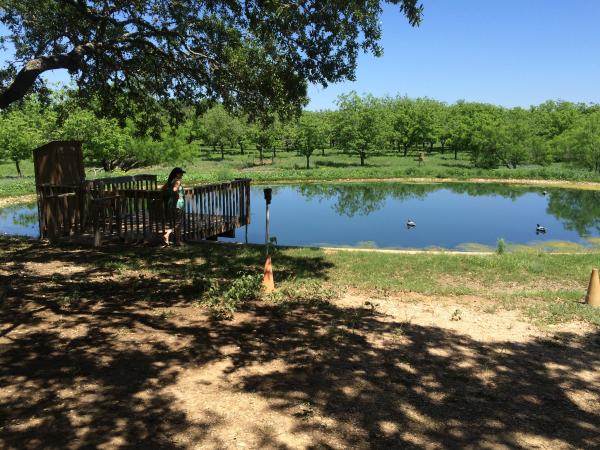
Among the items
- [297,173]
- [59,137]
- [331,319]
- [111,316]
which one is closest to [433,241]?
[331,319]

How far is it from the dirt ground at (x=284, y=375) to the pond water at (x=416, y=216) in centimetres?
1194

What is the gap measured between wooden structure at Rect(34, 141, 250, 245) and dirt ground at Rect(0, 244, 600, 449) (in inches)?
150

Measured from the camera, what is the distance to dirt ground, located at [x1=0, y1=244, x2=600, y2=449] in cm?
430

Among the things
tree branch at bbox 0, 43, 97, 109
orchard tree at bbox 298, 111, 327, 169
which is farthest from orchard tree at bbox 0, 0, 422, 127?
orchard tree at bbox 298, 111, 327, 169

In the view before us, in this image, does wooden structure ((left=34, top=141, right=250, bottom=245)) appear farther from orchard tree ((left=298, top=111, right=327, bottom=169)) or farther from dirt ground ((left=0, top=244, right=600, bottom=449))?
orchard tree ((left=298, top=111, right=327, bottom=169))

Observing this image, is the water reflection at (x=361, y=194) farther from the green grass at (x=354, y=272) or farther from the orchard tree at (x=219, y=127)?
the orchard tree at (x=219, y=127)

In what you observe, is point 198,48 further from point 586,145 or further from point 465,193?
point 586,145

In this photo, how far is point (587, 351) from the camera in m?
6.52

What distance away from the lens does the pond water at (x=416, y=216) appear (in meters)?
21.4

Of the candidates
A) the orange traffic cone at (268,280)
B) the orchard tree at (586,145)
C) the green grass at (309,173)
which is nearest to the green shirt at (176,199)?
the orange traffic cone at (268,280)

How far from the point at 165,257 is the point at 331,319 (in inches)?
220

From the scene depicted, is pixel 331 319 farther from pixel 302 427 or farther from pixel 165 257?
pixel 165 257

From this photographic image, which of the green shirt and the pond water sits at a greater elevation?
the green shirt

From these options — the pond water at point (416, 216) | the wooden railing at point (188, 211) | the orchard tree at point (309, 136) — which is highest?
the orchard tree at point (309, 136)
